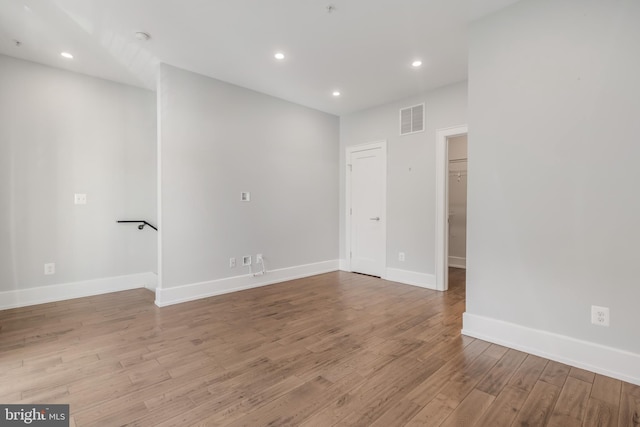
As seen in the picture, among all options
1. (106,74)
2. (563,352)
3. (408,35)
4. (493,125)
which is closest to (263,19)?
(408,35)

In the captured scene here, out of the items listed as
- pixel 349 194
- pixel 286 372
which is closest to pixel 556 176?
pixel 286 372

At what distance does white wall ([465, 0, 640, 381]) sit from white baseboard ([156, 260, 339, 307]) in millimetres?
2787

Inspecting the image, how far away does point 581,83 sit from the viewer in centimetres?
221

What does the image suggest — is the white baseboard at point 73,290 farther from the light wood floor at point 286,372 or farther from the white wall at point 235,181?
the white wall at point 235,181

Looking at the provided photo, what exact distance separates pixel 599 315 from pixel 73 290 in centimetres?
543

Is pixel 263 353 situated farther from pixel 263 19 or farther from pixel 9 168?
pixel 9 168

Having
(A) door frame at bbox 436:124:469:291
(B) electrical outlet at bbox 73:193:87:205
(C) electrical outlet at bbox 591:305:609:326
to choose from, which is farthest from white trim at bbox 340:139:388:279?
(B) electrical outlet at bbox 73:193:87:205

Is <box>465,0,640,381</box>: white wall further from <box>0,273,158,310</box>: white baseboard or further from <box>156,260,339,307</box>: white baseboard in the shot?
<box>0,273,158,310</box>: white baseboard

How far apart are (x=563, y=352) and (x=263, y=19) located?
12.1 feet

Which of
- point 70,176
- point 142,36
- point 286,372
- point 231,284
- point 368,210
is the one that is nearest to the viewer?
point 286,372

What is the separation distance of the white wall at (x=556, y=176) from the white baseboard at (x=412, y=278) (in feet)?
5.13

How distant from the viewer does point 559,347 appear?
2.28m

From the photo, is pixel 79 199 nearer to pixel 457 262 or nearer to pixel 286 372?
pixel 286 372

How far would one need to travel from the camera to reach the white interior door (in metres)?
4.95
